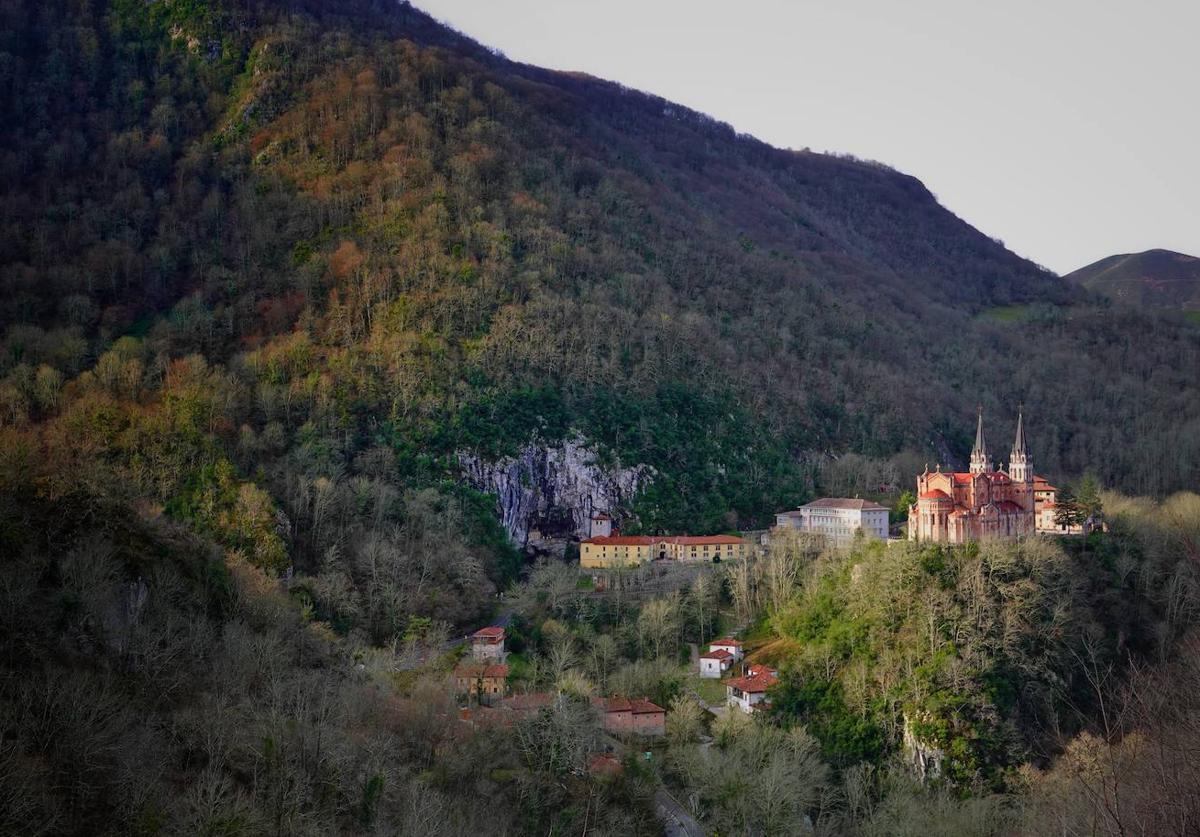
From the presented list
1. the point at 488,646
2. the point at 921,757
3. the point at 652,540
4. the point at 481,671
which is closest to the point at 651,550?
the point at 652,540

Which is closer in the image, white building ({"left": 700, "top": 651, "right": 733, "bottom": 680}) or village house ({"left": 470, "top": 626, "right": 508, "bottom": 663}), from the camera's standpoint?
village house ({"left": 470, "top": 626, "right": 508, "bottom": 663})

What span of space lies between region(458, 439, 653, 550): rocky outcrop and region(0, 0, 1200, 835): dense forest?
1.27 meters

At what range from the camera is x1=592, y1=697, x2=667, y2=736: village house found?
4812cm

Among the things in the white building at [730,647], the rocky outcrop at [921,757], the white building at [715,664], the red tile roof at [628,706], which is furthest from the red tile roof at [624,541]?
the rocky outcrop at [921,757]

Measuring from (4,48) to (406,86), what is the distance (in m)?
41.3

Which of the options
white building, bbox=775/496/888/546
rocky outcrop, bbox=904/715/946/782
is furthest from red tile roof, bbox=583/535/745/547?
rocky outcrop, bbox=904/715/946/782

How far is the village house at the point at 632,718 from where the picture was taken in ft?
158

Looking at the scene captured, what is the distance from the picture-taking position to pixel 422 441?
239ft

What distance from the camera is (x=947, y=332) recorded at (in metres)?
150

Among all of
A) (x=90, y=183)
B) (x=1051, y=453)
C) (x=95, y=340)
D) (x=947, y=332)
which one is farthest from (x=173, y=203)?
(x=947, y=332)

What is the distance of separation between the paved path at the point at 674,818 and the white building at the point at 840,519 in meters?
29.9

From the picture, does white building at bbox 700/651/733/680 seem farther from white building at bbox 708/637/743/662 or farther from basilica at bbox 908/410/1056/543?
basilica at bbox 908/410/1056/543

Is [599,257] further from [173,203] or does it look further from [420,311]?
[173,203]

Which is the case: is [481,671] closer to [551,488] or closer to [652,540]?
[652,540]
